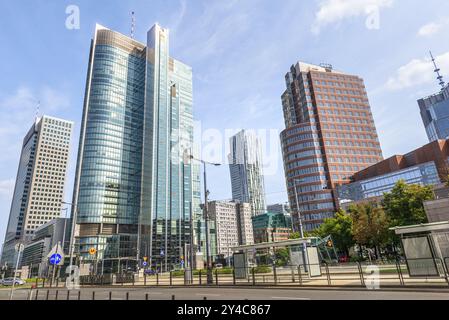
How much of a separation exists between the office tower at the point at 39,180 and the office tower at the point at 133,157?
300 ft

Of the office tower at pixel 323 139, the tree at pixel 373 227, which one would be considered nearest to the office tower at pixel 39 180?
the office tower at pixel 323 139

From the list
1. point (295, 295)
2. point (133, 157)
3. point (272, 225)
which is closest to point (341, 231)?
point (295, 295)

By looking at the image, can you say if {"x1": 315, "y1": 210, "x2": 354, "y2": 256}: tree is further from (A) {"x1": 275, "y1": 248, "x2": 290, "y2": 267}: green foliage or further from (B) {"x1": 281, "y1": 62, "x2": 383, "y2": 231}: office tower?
(B) {"x1": 281, "y1": 62, "x2": 383, "y2": 231}: office tower

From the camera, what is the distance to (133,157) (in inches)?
4899

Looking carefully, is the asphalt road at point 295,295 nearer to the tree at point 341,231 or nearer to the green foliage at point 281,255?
the green foliage at point 281,255

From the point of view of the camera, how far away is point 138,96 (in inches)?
5236

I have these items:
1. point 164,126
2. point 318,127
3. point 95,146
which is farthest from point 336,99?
point 95,146

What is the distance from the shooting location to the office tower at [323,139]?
10331 centimetres

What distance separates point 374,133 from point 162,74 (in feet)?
319

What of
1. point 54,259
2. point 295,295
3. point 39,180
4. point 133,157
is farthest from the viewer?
point 39,180

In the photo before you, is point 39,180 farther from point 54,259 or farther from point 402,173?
point 402,173

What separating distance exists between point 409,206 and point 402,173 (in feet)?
165

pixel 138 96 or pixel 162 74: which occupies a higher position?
pixel 162 74
